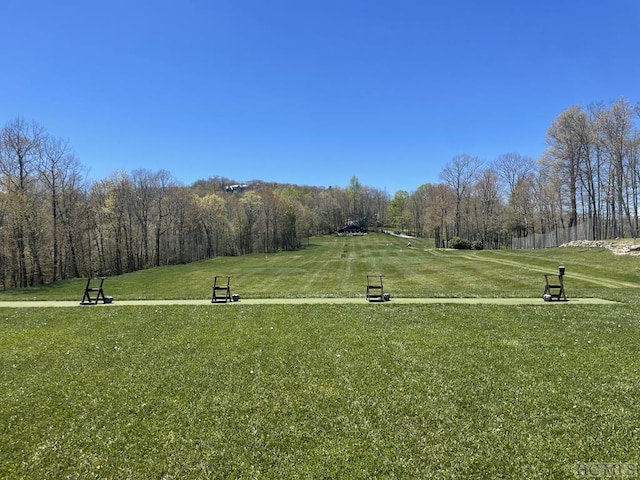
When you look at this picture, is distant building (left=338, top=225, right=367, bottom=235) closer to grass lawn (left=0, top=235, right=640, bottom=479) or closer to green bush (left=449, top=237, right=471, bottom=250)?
green bush (left=449, top=237, right=471, bottom=250)

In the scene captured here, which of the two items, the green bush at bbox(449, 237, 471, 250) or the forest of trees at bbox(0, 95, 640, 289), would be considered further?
the green bush at bbox(449, 237, 471, 250)

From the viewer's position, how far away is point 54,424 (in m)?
5.50

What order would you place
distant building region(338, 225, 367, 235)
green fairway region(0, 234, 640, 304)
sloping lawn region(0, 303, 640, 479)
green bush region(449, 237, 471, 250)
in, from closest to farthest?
sloping lawn region(0, 303, 640, 479) < green fairway region(0, 234, 640, 304) < green bush region(449, 237, 471, 250) < distant building region(338, 225, 367, 235)

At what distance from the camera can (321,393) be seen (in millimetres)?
6250

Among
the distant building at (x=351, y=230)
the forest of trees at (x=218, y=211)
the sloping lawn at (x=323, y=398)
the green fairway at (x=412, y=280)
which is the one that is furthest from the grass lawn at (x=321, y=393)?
the distant building at (x=351, y=230)

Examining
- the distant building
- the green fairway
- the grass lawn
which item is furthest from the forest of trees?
the distant building

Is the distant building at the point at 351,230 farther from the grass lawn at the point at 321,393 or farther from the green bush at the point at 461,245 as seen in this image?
the grass lawn at the point at 321,393

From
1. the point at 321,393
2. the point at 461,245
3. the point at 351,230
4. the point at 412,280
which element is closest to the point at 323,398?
the point at 321,393

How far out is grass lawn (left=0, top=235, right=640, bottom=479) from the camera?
14.9ft

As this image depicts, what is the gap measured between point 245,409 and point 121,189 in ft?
153

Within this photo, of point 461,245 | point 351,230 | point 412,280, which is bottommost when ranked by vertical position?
point 412,280

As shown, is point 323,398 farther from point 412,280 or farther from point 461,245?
point 461,245

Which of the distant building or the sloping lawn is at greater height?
the distant building

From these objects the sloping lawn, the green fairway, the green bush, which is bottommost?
the green fairway
